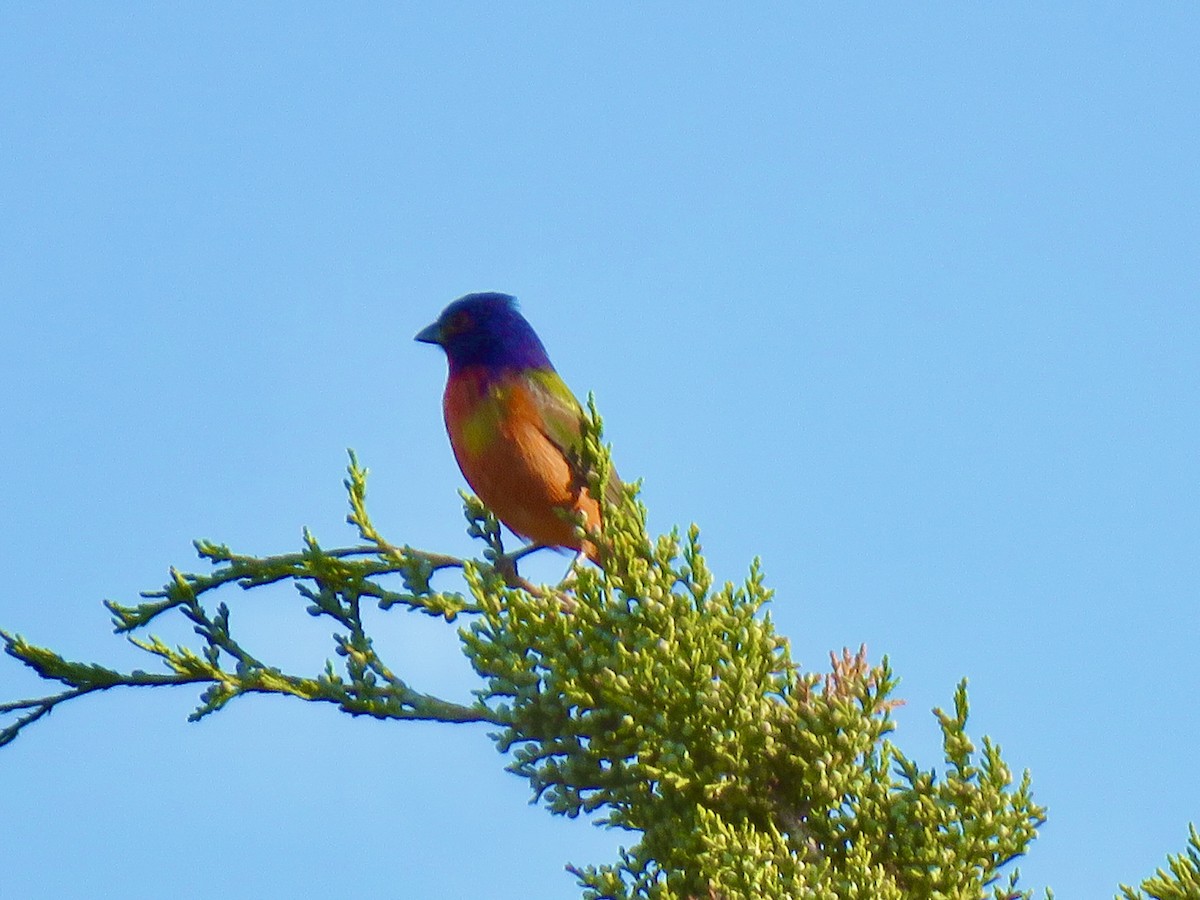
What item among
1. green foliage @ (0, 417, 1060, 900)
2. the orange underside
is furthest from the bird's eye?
green foliage @ (0, 417, 1060, 900)

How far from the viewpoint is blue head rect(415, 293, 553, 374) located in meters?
6.25

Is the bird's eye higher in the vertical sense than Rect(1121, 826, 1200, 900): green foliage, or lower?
higher

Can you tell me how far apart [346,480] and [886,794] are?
78.9 inches

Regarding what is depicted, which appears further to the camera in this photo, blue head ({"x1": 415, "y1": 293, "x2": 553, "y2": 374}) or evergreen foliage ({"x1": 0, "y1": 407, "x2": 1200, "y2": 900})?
blue head ({"x1": 415, "y1": 293, "x2": 553, "y2": 374})

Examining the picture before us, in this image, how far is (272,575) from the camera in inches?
179

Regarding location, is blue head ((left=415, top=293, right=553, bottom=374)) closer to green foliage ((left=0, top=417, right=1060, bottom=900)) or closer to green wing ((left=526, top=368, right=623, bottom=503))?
green wing ((left=526, top=368, right=623, bottom=503))

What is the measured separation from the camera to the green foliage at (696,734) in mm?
3516

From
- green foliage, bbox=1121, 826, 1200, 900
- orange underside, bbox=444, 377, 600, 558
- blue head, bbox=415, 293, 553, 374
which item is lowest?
green foliage, bbox=1121, 826, 1200, 900

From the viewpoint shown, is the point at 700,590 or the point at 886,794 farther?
the point at 700,590

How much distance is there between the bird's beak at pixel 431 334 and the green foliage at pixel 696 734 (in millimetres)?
2572

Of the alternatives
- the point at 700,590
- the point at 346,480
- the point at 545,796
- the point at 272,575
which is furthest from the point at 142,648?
the point at 700,590

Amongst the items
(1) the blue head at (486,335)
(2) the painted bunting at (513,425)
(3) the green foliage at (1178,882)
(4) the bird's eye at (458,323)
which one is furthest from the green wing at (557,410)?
(3) the green foliage at (1178,882)

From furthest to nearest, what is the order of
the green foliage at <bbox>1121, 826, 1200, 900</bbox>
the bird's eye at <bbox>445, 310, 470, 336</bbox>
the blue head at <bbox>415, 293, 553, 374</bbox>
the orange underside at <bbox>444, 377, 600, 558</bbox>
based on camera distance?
the bird's eye at <bbox>445, 310, 470, 336</bbox> → the blue head at <bbox>415, 293, 553, 374</bbox> → the orange underside at <bbox>444, 377, 600, 558</bbox> → the green foliage at <bbox>1121, 826, 1200, 900</bbox>

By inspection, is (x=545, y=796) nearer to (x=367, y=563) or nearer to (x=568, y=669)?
(x=568, y=669)
